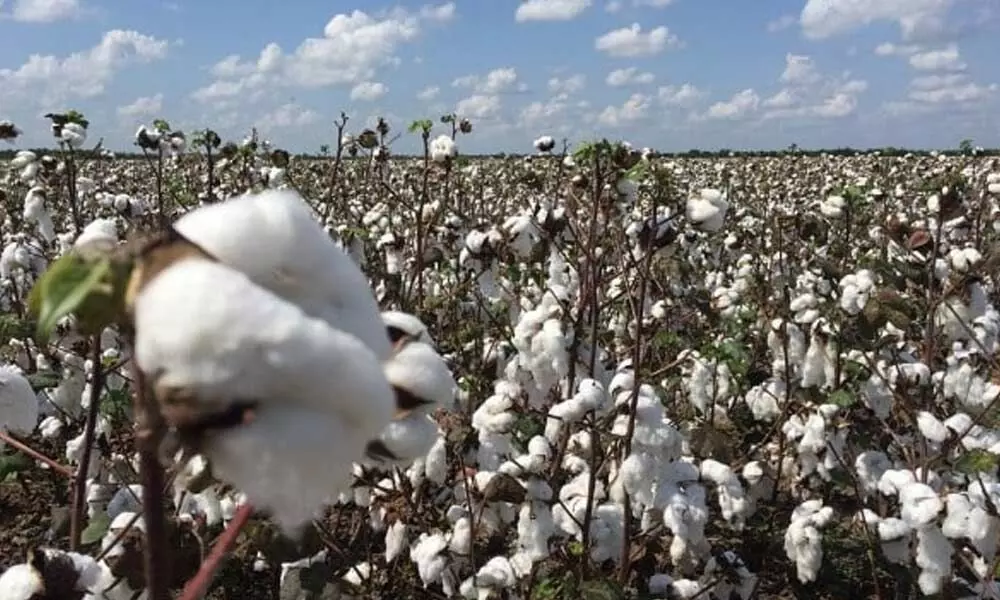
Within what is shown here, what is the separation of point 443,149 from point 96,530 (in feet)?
11.5

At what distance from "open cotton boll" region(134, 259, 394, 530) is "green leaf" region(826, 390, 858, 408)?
3517 mm

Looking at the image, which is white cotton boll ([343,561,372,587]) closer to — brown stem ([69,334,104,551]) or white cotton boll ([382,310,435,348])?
brown stem ([69,334,104,551])

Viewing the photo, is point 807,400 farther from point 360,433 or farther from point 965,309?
point 360,433

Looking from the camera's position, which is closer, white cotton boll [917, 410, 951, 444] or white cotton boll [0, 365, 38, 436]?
white cotton boll [0, 365, 38, 436]

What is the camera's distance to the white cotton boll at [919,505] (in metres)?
3.09

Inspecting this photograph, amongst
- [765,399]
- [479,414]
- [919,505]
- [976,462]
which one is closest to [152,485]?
[479,414]

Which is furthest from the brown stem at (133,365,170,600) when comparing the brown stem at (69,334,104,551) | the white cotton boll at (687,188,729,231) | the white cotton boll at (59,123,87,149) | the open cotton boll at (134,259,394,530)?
the white cotton boll at (59,123,87,149)

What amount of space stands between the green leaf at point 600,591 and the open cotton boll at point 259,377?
2308 millimetres

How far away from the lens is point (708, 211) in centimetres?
366

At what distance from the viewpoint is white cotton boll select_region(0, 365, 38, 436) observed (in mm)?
2494

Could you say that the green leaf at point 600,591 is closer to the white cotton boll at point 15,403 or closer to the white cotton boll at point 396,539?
the white cotton boll at point 396,539

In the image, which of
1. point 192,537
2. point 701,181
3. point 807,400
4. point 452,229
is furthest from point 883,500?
point 701,181

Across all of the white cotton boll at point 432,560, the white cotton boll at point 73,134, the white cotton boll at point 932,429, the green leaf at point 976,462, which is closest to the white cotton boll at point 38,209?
the white cotton boll at point 73,134

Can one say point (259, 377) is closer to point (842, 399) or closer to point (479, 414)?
point (479, 414)
